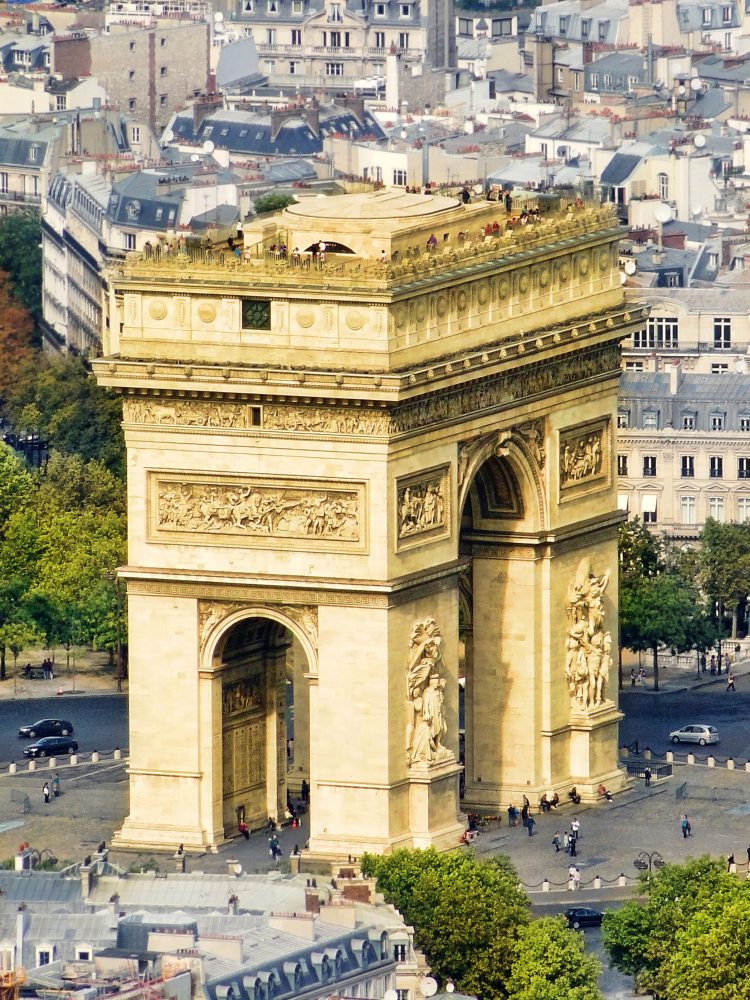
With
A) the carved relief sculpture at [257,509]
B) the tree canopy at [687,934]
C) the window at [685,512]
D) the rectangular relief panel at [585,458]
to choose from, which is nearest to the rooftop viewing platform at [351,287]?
the carved relief sculpture at [257,509]

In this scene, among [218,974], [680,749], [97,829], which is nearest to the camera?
[218,974]

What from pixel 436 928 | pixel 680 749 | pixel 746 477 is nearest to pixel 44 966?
pixel 436 928

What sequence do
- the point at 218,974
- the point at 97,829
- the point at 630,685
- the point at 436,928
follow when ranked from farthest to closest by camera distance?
the point at 630,685
the point at 97,829
the point at 436,928
the point at 218,974

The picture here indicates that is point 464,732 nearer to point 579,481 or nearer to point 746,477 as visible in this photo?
point 579,481

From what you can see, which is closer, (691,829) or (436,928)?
(436,928)

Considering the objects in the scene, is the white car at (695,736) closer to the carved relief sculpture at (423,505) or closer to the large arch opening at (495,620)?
the large arch opening at (495,620)

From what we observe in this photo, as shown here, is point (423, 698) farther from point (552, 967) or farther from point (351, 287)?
point (552, 967)

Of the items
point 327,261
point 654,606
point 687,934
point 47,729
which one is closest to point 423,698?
point 327,261
